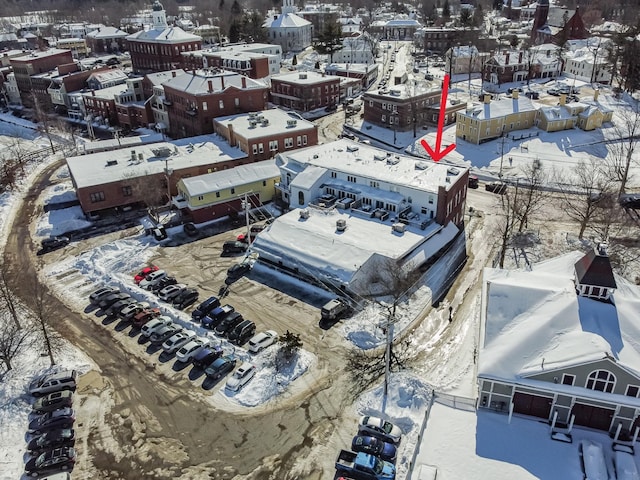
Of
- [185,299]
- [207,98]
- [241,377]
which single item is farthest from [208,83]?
[241,377]

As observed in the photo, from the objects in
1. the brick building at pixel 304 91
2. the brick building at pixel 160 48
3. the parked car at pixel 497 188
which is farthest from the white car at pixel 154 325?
the brick building at pixel 160 48

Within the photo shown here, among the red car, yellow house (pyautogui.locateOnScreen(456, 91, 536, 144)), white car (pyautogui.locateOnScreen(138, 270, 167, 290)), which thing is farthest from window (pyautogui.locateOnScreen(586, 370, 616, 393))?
yellow house (pyautogui.locateOnScreen(456, 91, 536, 144))

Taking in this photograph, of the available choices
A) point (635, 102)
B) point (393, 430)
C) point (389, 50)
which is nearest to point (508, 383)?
point (393, 430)

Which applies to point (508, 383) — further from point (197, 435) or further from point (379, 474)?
point (197, 435)

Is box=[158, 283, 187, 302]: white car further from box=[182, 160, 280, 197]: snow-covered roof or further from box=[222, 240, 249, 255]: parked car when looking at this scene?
box=[182, 160, 280, 197]: snow-covered roof

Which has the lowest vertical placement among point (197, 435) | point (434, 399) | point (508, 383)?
point (197, 435)

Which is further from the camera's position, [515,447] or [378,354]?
[378,354]
